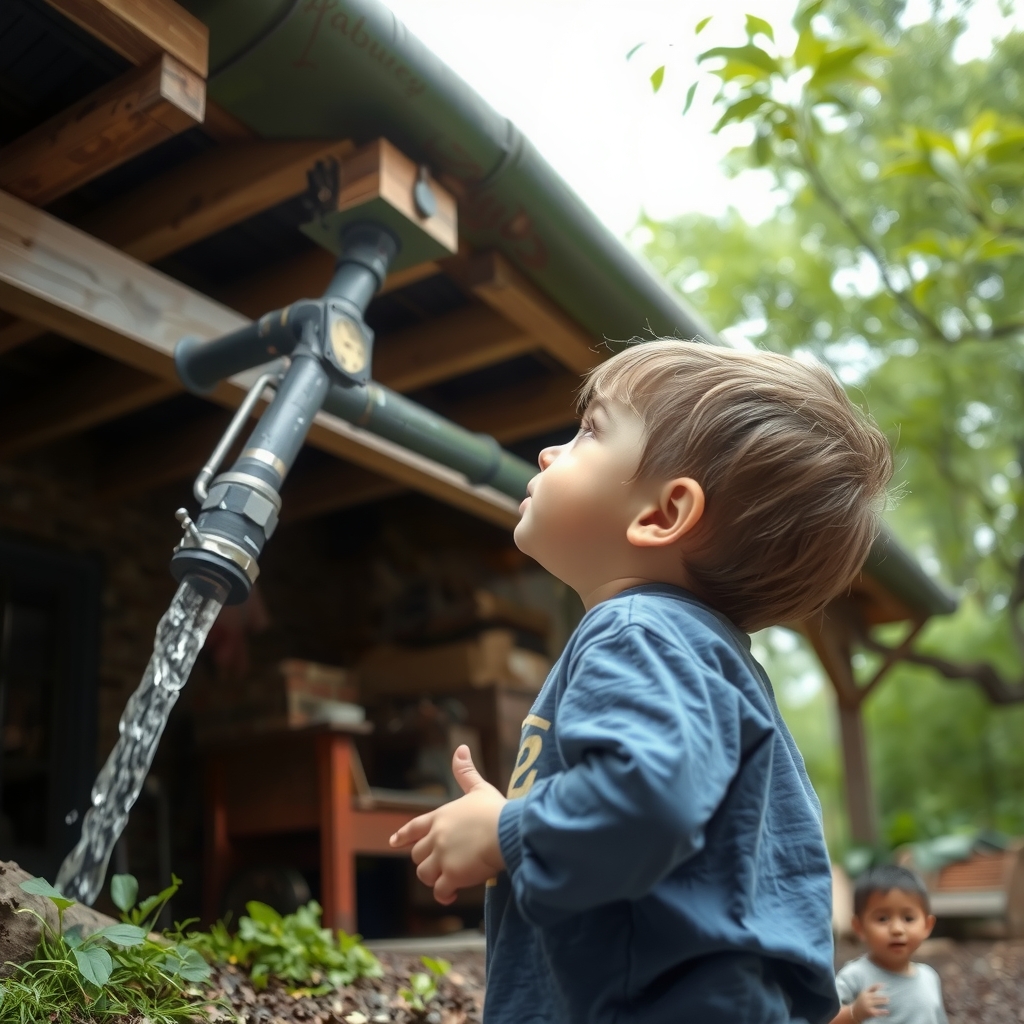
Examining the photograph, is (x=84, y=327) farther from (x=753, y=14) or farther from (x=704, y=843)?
(x=704, y=843)

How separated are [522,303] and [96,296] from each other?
1.14 meters

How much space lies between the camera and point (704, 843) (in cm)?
104

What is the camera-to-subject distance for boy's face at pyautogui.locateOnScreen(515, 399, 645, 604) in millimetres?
1237

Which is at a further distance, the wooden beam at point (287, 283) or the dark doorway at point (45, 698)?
the dark doorway at point (45, 698)

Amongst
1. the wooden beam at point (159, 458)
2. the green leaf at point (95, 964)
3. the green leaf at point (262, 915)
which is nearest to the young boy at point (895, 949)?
the green leaf at point (262, 915)

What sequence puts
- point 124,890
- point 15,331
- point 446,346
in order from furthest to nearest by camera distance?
1. point 446,346
2. point 15,331
3. point 124,890

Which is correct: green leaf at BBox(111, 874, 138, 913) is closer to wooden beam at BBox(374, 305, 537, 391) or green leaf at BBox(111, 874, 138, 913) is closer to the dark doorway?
wooden beam at BBox(374, 305, 537, 391)

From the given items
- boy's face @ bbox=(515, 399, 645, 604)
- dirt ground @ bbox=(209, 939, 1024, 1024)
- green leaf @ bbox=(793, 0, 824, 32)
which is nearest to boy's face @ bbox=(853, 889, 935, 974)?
dirt ground @ bbox=(209, 939, 1024, 1024)

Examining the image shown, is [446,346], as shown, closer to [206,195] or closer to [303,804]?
[206,195]

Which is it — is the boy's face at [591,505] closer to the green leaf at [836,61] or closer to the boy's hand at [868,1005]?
the boy's hand at [868,1005]

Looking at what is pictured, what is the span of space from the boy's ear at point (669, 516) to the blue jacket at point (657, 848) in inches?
2.3

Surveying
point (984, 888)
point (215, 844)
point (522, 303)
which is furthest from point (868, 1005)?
point (984, 888)

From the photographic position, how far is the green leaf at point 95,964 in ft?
5.16

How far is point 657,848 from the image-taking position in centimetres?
93
